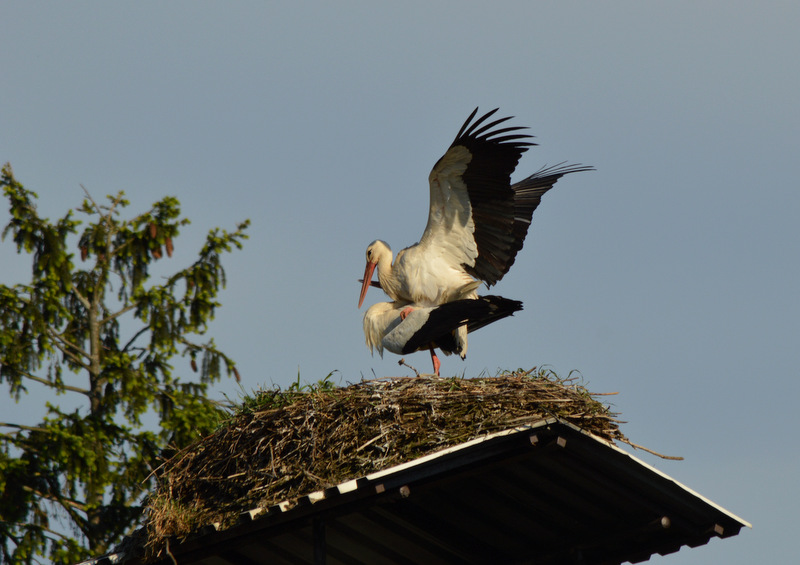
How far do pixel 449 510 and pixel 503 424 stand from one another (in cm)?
108

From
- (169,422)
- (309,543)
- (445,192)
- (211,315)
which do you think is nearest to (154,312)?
(211,315)

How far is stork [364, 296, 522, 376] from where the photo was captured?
9906 mm

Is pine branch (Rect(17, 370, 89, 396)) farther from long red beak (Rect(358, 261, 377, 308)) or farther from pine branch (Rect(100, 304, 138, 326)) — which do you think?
long red beak (Rect(358, 261, 377, 308))

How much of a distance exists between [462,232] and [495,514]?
312 cm

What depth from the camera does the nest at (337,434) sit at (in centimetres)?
761

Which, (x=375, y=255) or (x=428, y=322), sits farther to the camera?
(x=375, y=255)

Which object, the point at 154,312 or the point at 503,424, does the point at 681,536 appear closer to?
the point at 503,424

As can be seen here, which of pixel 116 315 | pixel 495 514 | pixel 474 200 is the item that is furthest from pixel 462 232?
pixel 116 315

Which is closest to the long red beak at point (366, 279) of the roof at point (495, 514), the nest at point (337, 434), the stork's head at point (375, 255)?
the stork's head at point (375, 255)

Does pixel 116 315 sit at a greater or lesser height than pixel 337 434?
greater

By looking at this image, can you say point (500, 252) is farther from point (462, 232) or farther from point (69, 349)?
point (69, 349)

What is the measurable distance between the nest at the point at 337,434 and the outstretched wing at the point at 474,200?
225cm

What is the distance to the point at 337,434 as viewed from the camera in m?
7.89

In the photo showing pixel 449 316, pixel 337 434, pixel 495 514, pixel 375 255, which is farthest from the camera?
pixel 375 255
